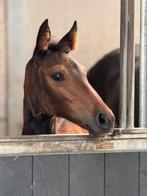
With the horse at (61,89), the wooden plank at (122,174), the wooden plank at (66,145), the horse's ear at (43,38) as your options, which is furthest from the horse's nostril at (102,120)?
the horse's ear at (43,38)

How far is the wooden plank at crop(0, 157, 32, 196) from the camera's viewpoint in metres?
2.40

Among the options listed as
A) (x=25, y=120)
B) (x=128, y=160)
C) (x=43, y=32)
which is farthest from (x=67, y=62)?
(x=128, y=160)

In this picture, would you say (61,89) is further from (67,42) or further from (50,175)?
(50,175)

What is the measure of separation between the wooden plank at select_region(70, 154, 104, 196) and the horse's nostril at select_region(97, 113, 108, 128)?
220 mm

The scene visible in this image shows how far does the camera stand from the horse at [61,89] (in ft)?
7.60

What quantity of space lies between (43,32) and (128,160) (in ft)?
2.08

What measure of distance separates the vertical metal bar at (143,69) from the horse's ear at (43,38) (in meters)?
0.38

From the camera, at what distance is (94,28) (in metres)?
2.70

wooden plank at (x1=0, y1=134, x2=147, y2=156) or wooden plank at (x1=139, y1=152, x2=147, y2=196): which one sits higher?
wooden plank at (x1=0, y1=134, x2=147, y2=156)

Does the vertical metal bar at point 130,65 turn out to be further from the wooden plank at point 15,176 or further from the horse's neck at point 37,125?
the wooden plank at point 15,176

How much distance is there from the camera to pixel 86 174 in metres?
2.50

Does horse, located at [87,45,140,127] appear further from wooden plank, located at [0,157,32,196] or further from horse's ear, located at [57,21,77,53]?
wooden plank, located at [0,157,32,196]

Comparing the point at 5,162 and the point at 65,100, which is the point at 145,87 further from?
the point at 5,162

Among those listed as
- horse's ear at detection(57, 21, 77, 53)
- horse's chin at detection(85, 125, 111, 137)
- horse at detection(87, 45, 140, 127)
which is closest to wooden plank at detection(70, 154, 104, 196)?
horse's chin at detection(85, 125, 111, 137)
